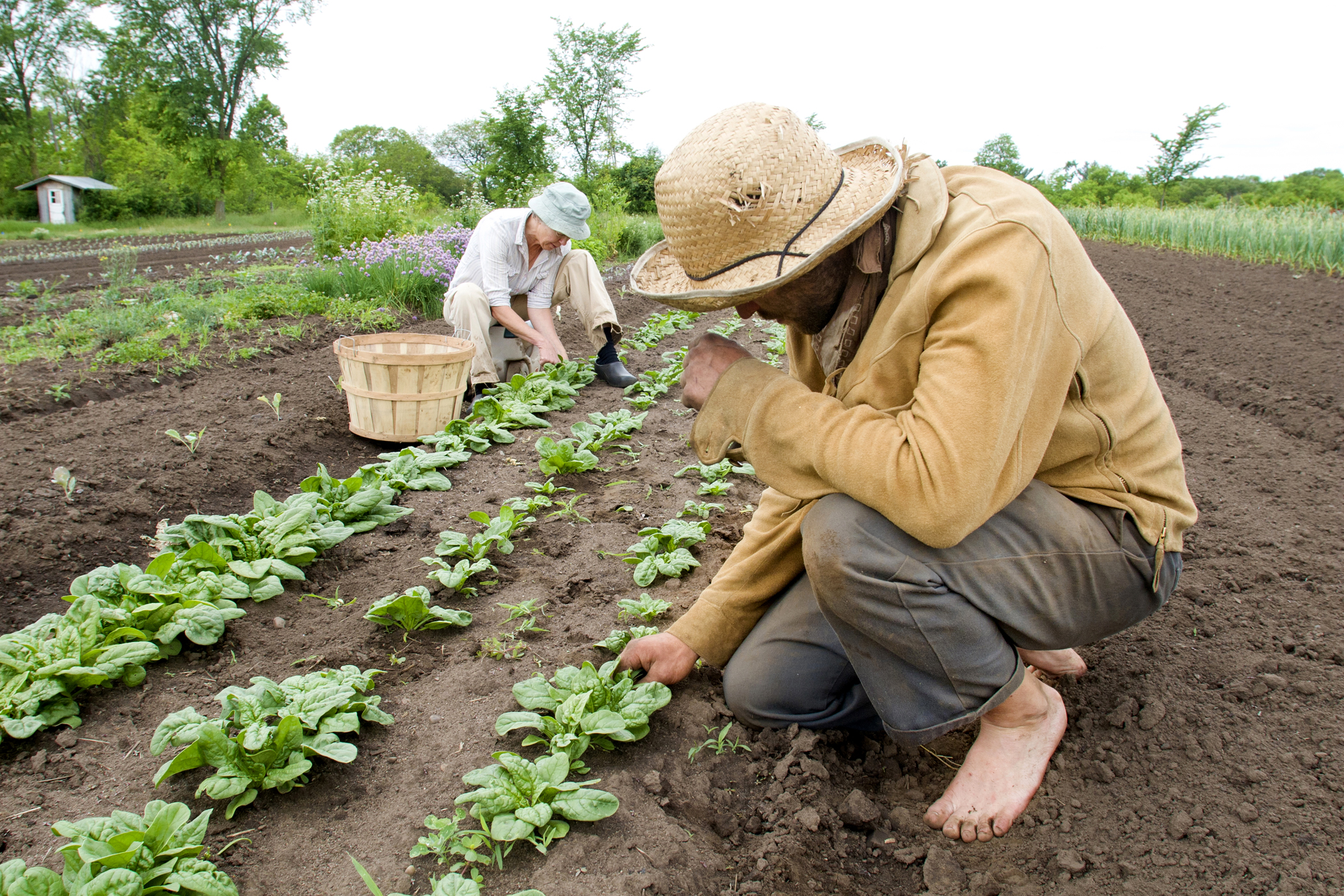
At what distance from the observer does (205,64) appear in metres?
37.0

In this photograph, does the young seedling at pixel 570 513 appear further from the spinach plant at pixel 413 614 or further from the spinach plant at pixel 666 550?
the spinach plant at pixel 413 614

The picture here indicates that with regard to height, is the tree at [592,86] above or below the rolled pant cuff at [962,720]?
above

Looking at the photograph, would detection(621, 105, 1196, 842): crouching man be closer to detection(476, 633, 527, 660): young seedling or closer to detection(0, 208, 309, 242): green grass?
detection(476, 633, 527, 660): young seedling

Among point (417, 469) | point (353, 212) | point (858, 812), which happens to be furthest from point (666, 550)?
point (353, 212)

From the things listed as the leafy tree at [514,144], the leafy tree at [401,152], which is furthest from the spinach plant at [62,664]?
the leafy tree at [401,152]

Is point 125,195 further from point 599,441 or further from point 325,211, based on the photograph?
point 599,441

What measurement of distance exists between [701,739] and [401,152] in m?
65.5

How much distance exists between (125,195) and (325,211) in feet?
90.9

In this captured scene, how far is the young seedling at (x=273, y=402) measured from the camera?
14.1 ft

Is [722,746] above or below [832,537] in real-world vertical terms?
below

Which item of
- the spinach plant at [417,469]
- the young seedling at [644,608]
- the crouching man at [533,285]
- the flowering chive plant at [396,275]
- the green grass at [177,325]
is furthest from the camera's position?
the flowering chive plant at [396,275]

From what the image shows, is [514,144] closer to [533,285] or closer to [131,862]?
[533,285]

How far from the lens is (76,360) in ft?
17.8

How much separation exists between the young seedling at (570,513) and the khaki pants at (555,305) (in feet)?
6.75
